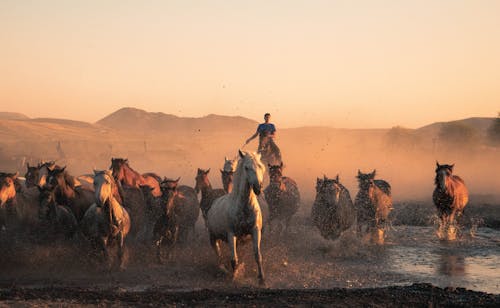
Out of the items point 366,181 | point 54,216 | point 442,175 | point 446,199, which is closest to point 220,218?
point 54,216

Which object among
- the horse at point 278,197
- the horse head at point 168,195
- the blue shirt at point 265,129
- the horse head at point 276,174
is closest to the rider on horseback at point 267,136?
the blue shirt at point 265,129

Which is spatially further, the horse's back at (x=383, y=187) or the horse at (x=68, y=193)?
the horse's back at (x=383, y=187)

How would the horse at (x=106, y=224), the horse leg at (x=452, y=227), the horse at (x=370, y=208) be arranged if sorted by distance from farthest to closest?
the horse leg at (x=452, y=227) → the horse at (x=370, y=208) → the horse at (x=106, y=224)

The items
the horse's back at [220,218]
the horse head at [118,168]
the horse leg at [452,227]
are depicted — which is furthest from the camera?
the horse leg at [452,227]

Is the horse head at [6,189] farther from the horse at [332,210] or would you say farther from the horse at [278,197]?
the horse at [332,210]

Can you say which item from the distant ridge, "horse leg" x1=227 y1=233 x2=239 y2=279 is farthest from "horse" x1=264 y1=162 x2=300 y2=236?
the distant ridge

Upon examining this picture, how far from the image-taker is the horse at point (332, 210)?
14031 mm

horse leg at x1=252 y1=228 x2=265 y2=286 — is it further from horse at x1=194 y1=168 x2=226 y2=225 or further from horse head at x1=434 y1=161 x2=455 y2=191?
horse head at x1=434 y1=161 x2=455 y2=191

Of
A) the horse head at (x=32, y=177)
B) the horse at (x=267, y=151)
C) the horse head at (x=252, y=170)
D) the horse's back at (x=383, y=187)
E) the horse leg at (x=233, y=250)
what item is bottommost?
the horse leg at (x=233, y=250)

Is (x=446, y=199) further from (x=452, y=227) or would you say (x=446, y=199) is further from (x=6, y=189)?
(x=6, y=189)

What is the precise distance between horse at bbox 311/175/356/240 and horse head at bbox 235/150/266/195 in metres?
4.31

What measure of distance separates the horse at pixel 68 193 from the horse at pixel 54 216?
0.48 feet

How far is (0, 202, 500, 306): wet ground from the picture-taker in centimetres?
890

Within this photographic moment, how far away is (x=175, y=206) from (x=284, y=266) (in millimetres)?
2747
